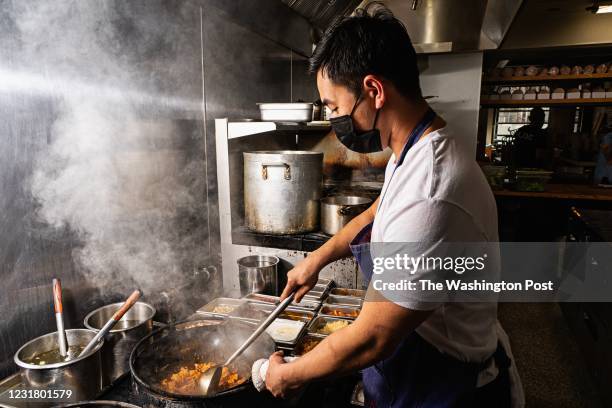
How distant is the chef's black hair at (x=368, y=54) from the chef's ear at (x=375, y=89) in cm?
2

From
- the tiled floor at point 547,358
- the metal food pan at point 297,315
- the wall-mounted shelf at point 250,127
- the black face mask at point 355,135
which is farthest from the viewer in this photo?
the tiled floor at point 547,358

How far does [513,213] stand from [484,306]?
494cm

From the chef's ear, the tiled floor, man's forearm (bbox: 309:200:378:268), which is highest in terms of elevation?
the chef's ear

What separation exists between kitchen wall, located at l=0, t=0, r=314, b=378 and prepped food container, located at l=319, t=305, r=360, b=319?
0.96 metres

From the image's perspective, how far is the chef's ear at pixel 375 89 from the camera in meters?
1.22

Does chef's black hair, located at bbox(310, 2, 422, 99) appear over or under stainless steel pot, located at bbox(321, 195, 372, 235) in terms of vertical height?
over

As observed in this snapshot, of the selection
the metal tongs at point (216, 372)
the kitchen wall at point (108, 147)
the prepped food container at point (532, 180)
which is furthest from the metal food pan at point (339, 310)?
the prepped food container at point (532, 180)

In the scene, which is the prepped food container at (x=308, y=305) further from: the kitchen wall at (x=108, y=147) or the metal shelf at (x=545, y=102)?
the metal shelf at (x=545, y=102)

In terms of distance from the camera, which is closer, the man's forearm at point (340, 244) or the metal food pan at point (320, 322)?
the man's forearm at point (340, 244)

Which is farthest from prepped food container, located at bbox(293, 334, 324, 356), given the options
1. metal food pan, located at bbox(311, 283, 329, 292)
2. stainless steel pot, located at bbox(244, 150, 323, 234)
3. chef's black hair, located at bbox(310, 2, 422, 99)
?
chef's black hair, located at bbox(310, 2, 422, 99)

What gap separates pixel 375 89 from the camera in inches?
48.8

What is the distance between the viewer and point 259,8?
3.47 metres

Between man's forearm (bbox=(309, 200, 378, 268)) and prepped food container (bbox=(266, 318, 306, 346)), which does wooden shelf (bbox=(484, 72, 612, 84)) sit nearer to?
man's forearm (bbox=(309, 200, 378, 268))

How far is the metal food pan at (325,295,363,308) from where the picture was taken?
7.81 ft
